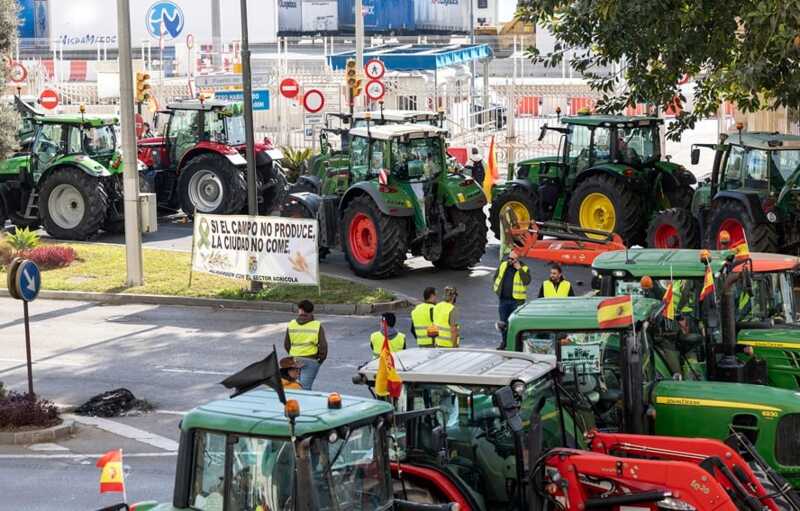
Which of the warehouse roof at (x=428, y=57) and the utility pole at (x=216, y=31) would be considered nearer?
the utility pole at (x=216, y=31)

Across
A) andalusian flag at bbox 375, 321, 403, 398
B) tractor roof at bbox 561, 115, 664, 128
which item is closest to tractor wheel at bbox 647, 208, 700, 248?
tractor roof at bbox 561, 115, 664, 128

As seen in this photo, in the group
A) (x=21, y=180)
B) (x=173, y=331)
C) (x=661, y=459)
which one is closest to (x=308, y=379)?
(x=661, y=459)

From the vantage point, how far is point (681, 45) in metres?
23.4

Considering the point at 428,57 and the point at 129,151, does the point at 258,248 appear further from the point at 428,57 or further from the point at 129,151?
the point at 428,57

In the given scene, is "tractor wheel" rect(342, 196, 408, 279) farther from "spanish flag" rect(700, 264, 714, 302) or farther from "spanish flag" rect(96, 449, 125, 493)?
"spanish flag" rect(96, 449, 125, 493)

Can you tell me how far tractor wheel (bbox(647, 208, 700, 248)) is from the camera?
24.5 meters

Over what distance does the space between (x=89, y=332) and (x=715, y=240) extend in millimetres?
10229

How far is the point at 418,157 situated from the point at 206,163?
7824 mm

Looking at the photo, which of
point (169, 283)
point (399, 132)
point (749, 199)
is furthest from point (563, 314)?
point (169, 283)

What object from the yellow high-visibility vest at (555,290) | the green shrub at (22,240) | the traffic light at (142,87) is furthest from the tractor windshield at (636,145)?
the traffic light at (142,87)

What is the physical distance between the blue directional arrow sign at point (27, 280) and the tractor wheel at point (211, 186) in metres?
13.7

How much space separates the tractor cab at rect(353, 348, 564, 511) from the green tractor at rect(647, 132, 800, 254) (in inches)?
504

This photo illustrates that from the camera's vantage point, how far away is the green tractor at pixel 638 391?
1162 cm

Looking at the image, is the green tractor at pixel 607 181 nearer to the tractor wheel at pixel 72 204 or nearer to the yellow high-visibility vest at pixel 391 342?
the tractor wheel at pixel 72 204
